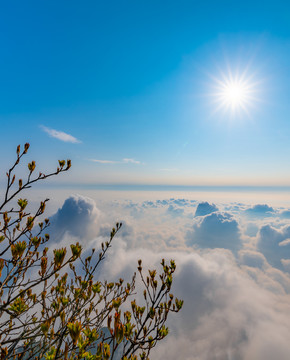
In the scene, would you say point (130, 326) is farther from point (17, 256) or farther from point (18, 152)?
point (18, 152)

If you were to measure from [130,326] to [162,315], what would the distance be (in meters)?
1.77

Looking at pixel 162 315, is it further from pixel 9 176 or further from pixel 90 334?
pixel 9 176

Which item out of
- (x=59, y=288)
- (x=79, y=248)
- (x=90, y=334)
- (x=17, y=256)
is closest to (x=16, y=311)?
(x=59, y=288)

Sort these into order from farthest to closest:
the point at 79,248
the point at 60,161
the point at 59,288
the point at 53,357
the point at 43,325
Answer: the point at 59,288
the point at 60,161
the point at 79,248
the point at 53,357
the point at 43,325

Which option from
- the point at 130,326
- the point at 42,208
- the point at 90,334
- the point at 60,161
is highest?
the point at 60,161

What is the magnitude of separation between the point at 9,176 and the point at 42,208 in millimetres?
1069

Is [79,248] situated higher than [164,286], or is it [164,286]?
[79,248]

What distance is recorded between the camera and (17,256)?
12.0 feet

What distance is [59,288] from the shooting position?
4.50 metres

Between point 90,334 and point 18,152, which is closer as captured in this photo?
point 90,334

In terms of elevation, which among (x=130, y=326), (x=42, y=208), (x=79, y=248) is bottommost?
(x=130, y=326)

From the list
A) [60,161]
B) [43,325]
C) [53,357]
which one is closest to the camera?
[43,325]

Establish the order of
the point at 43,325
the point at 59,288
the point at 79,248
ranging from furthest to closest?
the point at 59,288 < the point at 79,248 < the point at 43,325

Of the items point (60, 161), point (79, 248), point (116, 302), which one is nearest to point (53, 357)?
point (116, 302)
